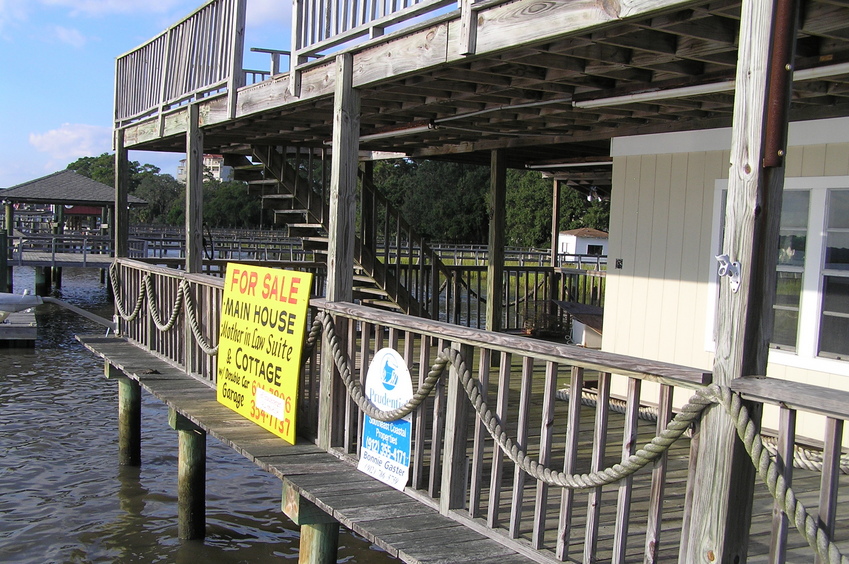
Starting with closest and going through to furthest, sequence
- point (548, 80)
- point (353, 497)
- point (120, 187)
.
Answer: point (353, 497) < point (548, 80) < point (120, 187)

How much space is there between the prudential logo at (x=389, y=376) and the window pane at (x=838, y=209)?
3359 millimetres

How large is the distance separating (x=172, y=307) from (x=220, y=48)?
2.95m

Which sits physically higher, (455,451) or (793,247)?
(793,247)

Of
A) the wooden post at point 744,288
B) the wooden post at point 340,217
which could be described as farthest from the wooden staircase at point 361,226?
the wooden post at point 744,288

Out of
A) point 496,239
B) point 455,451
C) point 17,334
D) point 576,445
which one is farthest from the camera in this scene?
point 17,334

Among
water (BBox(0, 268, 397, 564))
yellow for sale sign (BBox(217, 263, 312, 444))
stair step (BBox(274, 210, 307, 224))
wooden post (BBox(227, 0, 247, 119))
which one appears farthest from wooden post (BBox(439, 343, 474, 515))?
stair step (BBox(274, 210, 307, 224))

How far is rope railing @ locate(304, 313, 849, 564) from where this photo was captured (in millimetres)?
2588

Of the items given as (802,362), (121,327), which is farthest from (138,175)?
(802,362)

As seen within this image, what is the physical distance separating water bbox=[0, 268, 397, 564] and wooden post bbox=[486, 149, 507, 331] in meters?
3.10

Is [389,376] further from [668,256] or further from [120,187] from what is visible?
[120,187]

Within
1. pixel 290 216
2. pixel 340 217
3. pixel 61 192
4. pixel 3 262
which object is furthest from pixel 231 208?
pixel 340 217

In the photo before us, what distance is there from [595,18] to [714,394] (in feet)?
5.70

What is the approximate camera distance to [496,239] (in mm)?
9359

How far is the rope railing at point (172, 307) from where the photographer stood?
7994mm
